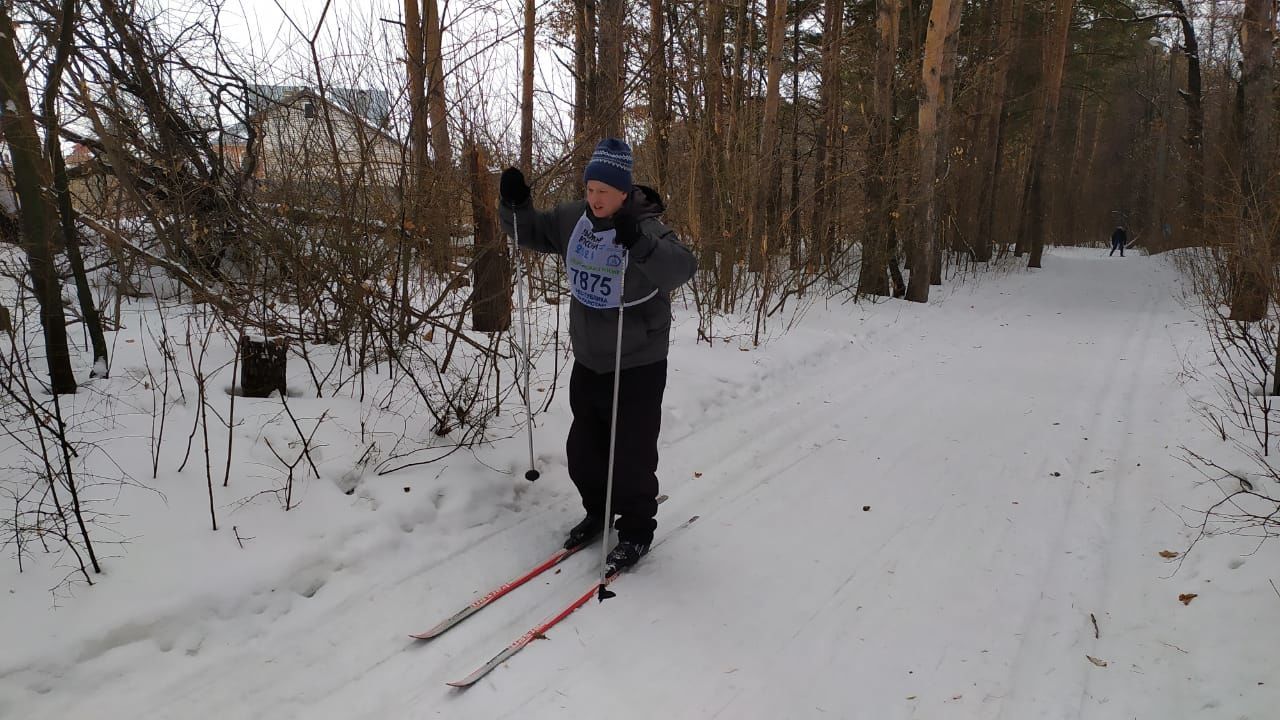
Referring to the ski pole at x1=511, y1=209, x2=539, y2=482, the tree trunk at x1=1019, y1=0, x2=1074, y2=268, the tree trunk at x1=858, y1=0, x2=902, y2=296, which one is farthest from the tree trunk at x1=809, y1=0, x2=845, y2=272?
the tree trunk at x1=1019, y1=0, x2=1074, y2=268

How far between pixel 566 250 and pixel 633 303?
0.57m

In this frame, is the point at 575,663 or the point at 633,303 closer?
the point at 575,663

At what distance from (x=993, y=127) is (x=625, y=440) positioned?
54.4 feet

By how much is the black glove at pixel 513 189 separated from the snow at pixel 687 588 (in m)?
1.57

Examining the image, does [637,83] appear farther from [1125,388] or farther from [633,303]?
[1125,388]

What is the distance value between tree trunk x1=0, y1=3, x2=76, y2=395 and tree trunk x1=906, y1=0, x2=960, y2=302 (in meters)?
10.8

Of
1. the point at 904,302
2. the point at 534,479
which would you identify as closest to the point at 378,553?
the point at 534,479

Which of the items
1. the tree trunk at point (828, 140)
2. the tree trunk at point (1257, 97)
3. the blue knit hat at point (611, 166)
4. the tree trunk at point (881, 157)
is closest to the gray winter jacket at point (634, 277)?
the blue knit hat at point (611, 166)

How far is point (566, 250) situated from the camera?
3.47 meters

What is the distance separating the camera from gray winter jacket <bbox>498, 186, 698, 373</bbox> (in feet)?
9.64

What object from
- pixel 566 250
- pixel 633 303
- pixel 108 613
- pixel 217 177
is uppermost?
pixel 217 177

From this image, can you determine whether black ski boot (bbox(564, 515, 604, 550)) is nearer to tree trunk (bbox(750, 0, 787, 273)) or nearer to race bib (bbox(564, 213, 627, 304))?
race bib (bbox(564, 213, 627, 304))

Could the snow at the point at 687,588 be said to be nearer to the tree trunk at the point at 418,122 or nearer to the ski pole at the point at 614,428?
the ski pole at the point at 614,428

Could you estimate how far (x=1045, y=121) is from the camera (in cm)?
1767
